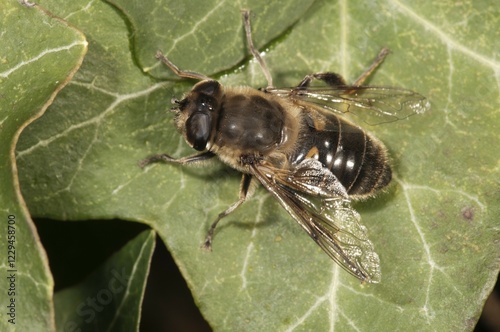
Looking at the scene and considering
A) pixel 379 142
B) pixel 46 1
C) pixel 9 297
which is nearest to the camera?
pixel 9 297

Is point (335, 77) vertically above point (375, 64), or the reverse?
point (375, 64)

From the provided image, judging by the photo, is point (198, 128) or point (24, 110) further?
point (198, 128)

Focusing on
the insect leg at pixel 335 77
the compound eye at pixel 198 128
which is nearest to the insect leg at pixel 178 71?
the compound eye at pixel 198 128

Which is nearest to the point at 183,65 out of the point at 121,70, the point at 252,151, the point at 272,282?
the point at 121,70

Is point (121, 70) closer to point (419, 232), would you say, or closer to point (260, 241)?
point (260, 241)

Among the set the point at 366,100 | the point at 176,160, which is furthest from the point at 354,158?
the point at 176,160

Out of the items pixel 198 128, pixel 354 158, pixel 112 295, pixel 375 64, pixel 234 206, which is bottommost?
pixel 112 295

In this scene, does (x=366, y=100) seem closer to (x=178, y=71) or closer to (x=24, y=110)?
(x=178, y=71)
